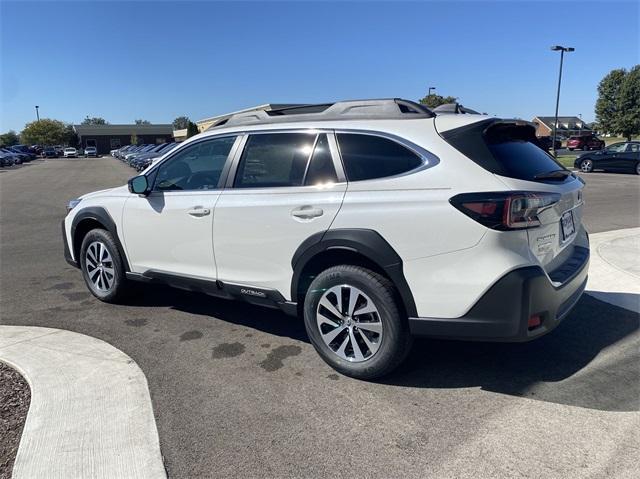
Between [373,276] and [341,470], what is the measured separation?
123 cm

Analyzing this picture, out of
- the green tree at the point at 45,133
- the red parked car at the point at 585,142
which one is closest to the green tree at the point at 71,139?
the green tree at the point at 45,133

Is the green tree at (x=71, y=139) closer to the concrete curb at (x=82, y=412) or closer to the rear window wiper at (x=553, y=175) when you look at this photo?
the concrete curb at (x=82, y=412)

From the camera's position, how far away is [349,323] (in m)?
3.36

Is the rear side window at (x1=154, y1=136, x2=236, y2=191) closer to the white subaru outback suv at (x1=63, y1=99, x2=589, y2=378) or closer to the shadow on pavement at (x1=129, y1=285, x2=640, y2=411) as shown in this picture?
the white subaru outback suv at (x1=63, y1=99, x2=589, y2=378)

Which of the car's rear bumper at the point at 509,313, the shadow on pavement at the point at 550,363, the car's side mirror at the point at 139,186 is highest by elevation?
the car's side mirror at the point at 139,186

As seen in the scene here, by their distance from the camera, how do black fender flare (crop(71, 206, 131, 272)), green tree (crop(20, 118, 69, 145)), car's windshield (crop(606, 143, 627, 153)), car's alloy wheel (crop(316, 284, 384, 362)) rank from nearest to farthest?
1. car's alloy wheel (crop(316, 284, 384, 362))
2. black fender flare (crop(71, 206, 131, 272))
3. car's windshield (crop(606, 143, 627, 153))
4. green tree (crop(20, 118, 69, 145))

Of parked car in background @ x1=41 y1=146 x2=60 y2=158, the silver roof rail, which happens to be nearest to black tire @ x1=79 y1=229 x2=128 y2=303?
the silver roof rail

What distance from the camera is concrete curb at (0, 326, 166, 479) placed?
254 cm

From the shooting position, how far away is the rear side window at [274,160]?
11.8 feet

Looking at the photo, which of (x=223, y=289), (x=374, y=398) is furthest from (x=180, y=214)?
(x=374, y=398)

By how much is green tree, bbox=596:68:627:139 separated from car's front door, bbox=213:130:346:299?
2579 inches

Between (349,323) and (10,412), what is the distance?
7.54ft

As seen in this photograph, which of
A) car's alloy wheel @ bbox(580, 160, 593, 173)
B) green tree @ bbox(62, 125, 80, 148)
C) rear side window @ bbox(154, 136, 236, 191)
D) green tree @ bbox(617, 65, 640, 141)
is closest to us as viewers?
rear side window @ bbox(154, 136, 236, 191)

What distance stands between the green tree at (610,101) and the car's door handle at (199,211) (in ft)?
216
